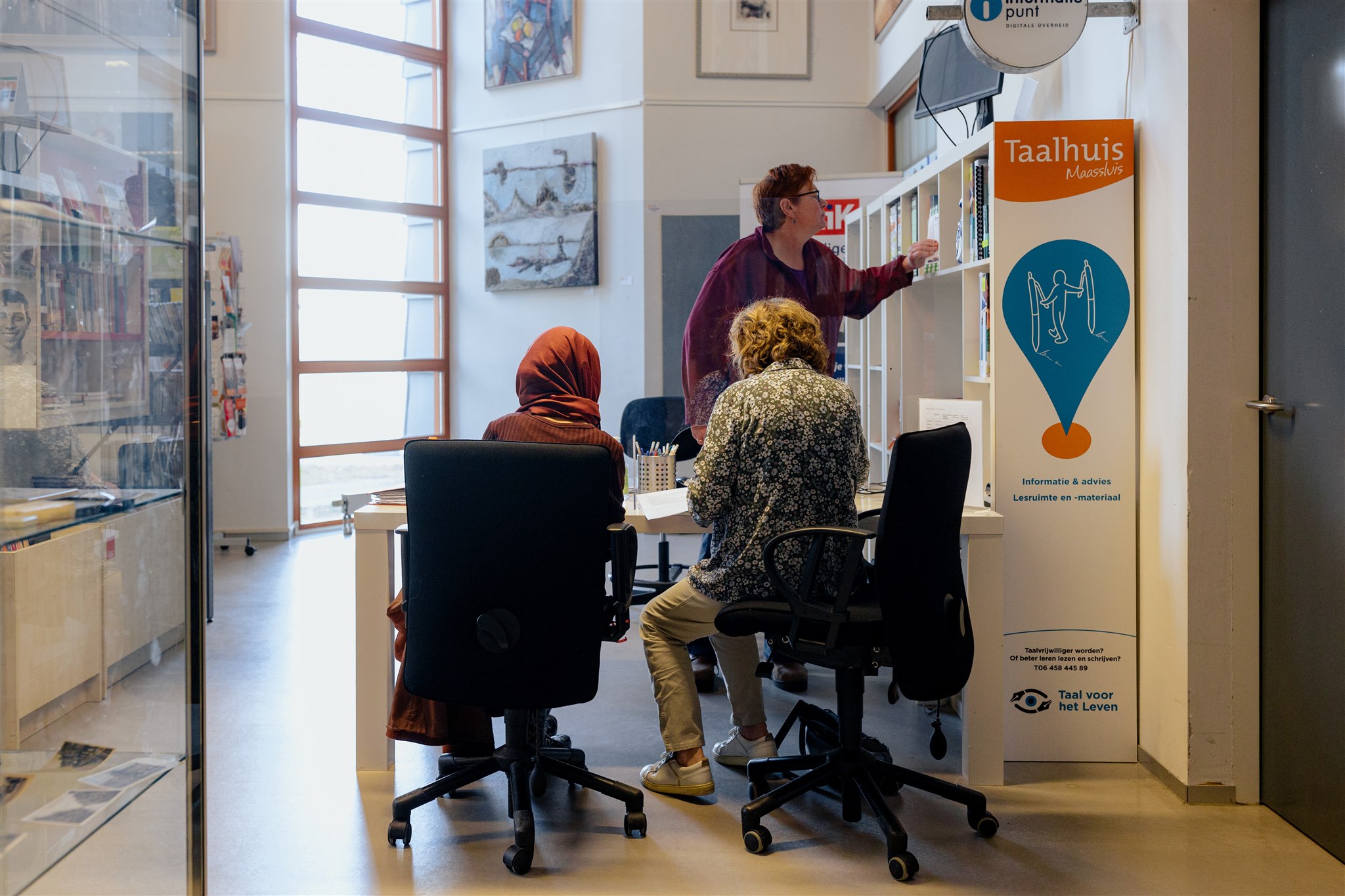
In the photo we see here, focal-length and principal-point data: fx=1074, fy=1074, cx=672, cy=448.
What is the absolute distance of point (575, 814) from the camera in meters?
2.78

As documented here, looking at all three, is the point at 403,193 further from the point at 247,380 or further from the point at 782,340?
the point at 782,340

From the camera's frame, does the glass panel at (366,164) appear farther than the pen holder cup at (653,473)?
Yes

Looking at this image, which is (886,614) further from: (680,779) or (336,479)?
(336,479)

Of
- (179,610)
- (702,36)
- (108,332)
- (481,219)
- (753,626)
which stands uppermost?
(702,36)

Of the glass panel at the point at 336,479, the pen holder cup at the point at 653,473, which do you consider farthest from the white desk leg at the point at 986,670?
the glass panel at the point at 336,479

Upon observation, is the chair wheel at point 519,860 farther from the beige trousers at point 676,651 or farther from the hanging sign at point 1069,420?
the hanging sign at point 1069,420

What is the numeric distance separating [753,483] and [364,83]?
6222 mm

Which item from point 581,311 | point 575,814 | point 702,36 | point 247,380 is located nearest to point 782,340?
point 575,814

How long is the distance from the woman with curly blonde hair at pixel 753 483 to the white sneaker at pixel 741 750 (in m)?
0.24

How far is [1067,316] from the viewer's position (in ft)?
10.1

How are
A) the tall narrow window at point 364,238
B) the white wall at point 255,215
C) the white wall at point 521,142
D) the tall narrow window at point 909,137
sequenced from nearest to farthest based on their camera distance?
the tall narrow window at point 909,137, the white wall at point 521,142, the white wall at point 255,215, the tall narrow window at point 364,238

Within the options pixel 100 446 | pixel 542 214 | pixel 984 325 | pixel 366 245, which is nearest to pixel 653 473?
pixel 984 325

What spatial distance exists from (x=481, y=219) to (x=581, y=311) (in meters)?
2.66

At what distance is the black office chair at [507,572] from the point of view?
234cm
